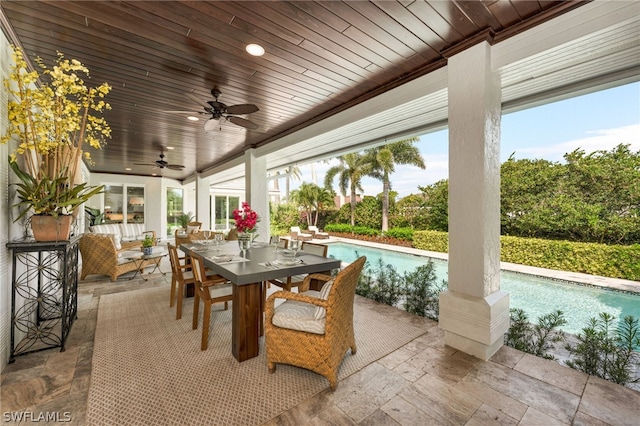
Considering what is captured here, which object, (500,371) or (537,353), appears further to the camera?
(537,353)

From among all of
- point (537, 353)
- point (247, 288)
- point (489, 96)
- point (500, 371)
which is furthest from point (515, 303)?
point (247, 288)

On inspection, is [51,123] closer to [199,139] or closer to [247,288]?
[247,288]

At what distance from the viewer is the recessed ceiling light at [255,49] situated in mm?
2350

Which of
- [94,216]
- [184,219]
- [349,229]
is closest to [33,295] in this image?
[94,216]

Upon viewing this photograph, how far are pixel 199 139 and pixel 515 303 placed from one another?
673 cm

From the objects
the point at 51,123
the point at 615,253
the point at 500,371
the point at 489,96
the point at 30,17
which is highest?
the point at 30,17

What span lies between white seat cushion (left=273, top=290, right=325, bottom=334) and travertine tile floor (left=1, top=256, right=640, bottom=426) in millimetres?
444

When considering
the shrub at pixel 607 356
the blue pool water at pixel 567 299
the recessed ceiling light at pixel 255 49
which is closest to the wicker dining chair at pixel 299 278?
the blue pool water at pixel 567 299

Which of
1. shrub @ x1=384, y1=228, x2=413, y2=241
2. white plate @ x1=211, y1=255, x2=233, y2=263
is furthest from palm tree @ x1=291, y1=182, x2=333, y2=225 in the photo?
white plate @ x1=211, y1=255, x2=233, y2=263

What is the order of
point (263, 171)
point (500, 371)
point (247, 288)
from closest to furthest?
point (500, 371), point (247, 288), point (263, 171)

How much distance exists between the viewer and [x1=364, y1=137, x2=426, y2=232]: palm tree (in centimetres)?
1231

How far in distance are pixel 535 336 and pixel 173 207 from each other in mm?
12649

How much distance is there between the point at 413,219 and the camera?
12.0 metres

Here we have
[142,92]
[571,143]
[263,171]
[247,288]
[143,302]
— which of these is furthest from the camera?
[571,143]
